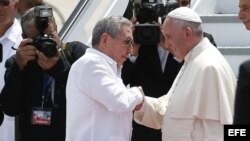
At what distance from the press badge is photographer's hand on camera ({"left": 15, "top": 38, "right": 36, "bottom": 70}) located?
33 centimetres

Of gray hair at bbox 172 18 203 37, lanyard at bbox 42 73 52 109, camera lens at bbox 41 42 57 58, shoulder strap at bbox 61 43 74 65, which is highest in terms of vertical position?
gray hair at bbox 172 18 203 37

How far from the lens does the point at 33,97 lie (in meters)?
5.40

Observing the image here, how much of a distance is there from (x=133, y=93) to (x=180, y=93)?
0.29m

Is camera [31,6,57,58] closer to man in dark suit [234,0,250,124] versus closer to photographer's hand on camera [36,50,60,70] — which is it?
photographer's hand on camera [36,50,60,70]

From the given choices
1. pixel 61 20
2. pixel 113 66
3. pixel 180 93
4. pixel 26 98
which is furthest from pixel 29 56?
pixel 61 20

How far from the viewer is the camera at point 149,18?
5.84 m

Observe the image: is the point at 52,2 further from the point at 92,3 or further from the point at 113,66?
the point at 113,66

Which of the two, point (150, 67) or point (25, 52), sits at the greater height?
point (25, 52)

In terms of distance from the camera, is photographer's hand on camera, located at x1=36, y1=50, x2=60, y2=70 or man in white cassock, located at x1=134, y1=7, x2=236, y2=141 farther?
photographer's hand on camera, located at x1=36, y1=50, x2=60, y2=70

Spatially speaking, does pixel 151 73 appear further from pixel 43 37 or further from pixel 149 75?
pixel 43 37

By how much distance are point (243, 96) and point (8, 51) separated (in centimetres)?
346

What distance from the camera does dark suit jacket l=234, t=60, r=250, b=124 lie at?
2.97 m

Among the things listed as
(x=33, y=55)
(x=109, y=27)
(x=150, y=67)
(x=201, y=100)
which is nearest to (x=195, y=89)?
(x=201, y=100)

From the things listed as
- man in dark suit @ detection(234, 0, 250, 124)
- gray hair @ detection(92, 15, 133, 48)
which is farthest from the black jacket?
man in dark suit @ detection(234, 0, 250, 124)
